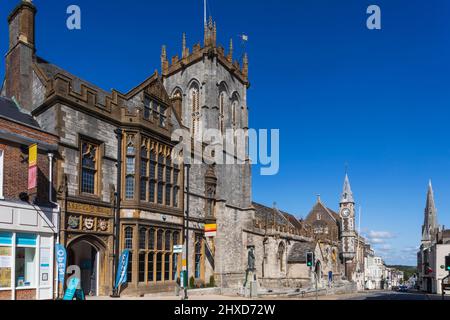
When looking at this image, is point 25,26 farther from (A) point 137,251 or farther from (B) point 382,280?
(B) point 382,280

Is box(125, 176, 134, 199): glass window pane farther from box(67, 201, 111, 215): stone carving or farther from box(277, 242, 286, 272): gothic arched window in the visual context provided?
box(277, 242, 286, 272): gothic arched window

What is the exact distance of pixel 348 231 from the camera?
91062 millimetres

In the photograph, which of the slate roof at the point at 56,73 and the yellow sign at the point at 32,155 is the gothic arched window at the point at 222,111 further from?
the yellow sign at the point at 32,155

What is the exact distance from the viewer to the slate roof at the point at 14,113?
20795mm

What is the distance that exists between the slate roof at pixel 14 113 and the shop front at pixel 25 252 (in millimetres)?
4318

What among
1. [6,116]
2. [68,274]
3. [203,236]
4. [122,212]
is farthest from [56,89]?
[203,236]

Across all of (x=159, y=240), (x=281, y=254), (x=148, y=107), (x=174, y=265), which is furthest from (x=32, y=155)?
(x=281, y=254)

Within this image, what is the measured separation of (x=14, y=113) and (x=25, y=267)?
7438 millimetres

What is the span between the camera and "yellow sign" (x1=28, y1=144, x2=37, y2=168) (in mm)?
18875

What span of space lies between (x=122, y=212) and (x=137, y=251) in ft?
7.65

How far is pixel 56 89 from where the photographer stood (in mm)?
22078

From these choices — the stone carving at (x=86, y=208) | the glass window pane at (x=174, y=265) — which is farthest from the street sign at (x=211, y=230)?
the stone carving at (x=86, y=208)

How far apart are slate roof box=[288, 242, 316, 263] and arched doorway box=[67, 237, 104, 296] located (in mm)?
32157

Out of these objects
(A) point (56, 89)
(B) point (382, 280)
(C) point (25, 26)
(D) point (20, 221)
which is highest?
(C) point (25, 26)
